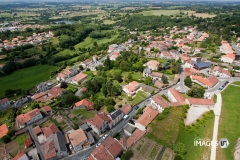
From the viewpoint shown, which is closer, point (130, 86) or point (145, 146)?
point (145, 146)

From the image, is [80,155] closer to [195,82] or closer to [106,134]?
[106,134]

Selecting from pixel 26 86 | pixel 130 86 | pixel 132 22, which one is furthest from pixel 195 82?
pixel 132 22

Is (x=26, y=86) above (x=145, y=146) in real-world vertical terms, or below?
below

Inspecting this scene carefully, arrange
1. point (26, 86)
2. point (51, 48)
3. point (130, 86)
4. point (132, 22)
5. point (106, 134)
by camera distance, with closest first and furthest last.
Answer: point (106, 134), point (130, 86), point (26, 86), point (51, 48), point (132, 22)

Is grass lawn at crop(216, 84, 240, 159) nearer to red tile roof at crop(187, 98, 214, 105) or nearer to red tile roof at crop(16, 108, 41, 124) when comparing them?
red tile roof at crop(187, 98, 214, 105)

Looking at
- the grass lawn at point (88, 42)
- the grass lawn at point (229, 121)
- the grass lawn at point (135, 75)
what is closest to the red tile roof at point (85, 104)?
the grass lawn at point (135, 75)

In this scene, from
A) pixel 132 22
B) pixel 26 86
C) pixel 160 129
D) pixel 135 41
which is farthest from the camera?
pixel 132 22

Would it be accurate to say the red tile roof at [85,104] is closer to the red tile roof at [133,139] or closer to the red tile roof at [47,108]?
the red tile roof at [47,108]
